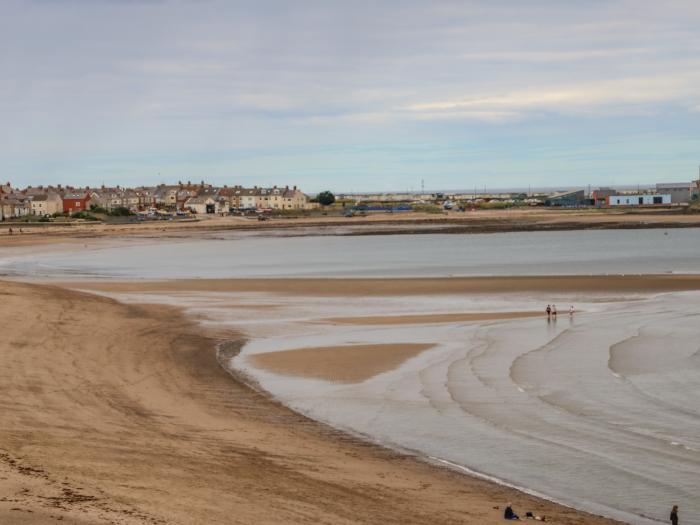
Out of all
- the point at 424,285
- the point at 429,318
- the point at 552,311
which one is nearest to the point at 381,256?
the point at 424,285

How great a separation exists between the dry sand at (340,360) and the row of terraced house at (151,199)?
399 ft

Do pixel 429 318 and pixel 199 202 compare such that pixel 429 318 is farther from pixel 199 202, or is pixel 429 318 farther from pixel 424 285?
pixel 199 202

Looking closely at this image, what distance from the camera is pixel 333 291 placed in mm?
41125

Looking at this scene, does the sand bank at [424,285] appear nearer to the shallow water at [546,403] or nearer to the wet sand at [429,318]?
the wet sand at [429,318]

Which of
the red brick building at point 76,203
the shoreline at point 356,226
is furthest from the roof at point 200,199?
the shoreline at point 356,226

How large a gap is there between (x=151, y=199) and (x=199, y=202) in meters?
20.9

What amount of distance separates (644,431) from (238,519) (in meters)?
8.39

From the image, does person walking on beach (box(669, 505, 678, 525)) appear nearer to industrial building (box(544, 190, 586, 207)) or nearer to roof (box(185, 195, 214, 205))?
roof (box(185, 195, 214, 205))

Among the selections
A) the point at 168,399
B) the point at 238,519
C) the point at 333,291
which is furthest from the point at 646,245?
the point at 238,519

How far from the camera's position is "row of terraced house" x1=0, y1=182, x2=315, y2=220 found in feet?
477

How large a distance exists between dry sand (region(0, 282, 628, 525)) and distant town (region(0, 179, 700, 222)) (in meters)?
114

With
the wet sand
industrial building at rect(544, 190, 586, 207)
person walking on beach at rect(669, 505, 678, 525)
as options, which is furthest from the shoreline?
person walking on beach at rect(669, 505, 678, 525)

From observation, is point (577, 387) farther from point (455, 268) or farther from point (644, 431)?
point (455, 268)

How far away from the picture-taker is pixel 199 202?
16525 cm
